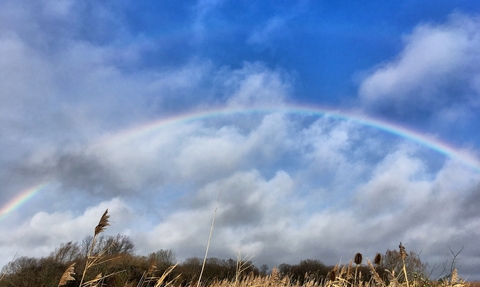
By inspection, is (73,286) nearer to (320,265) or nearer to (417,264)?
(417,264)

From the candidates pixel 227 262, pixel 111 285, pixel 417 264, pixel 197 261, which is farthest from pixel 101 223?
pixel 227 262

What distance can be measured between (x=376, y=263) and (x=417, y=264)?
7.49 meters

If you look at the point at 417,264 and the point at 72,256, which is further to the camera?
the point at 72,256

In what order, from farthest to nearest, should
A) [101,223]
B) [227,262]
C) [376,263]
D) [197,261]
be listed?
[227,262], [197,261], [376,263], [101,223]

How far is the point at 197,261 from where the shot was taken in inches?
1756

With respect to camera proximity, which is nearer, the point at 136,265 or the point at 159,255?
the point at 136,265

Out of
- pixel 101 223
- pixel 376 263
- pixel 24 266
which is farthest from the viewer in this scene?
pixel 24 266

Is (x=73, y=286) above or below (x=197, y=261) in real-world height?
below

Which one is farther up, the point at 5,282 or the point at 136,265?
the point at 136,265

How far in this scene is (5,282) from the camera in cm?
2416

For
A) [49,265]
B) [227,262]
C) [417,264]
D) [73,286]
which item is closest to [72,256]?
[49,265]

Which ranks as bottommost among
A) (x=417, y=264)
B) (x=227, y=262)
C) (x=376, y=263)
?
(x=376, y=263)

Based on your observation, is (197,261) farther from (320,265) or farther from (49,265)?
(320,265)

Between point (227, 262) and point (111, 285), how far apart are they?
23.8m
